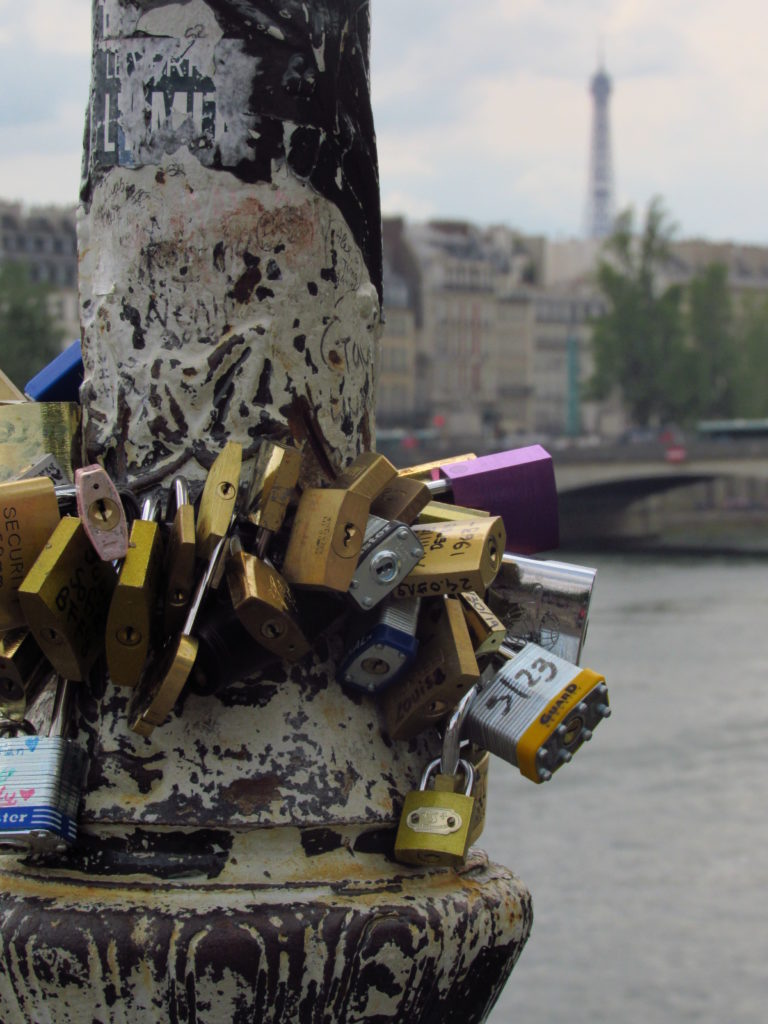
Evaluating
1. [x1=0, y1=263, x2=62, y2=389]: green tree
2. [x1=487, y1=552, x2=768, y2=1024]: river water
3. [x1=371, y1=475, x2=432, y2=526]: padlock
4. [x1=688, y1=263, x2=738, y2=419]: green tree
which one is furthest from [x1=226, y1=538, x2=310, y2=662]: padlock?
[x1=688, y1=263, x2=738, y2=419]: green tree

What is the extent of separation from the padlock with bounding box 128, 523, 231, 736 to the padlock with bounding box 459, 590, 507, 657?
0.19 metres

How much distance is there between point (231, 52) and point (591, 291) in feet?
232

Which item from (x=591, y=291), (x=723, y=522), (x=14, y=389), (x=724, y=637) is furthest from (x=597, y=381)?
(x=14, y=389)

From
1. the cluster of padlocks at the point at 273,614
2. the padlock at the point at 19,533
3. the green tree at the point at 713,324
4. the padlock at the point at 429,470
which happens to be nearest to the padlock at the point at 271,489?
the cluster of padlocks at the point at 273,614

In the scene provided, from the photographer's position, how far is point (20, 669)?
3.68ft

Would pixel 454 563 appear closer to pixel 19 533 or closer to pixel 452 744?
pixel 452 744

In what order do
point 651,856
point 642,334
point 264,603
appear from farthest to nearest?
point 642,334, point 651,856, point 264,603

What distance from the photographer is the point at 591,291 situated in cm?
7075

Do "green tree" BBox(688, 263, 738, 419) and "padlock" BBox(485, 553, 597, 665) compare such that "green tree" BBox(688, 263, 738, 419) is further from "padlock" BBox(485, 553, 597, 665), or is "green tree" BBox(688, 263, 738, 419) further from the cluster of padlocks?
the cluster of padlocks

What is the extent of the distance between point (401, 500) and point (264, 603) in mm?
169

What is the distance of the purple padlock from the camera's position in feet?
4.29

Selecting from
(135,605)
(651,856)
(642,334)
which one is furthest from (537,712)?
(642,334)

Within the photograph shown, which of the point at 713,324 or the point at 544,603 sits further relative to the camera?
the point at 713,324

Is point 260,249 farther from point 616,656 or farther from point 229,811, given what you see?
point 616,656
